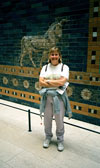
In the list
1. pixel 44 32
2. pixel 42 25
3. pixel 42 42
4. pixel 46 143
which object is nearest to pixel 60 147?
pixel 46 143

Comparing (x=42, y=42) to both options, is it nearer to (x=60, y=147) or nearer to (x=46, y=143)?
(x=46, y=143)

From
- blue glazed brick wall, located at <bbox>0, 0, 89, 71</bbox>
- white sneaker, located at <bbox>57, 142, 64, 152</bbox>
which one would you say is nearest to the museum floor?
white sneaker, located at <bbox>57, 142, 64, 152</bbox>

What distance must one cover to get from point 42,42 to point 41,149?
2.59 m

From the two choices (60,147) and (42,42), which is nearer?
(60,147)

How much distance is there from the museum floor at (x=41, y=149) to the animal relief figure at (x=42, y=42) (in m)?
1.83

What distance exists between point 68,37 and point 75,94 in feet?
4.30

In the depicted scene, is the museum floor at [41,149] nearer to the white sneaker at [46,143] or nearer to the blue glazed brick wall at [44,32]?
the white sneaker at [46,143]

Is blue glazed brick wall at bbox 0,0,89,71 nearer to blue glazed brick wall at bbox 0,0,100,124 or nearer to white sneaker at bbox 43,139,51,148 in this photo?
blue glazed brick wall at bbox 0,0,100,124

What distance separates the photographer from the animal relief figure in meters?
4.05

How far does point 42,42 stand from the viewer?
4336 millimetres

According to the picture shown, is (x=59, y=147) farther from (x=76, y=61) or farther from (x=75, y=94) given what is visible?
(x=76, y=61)

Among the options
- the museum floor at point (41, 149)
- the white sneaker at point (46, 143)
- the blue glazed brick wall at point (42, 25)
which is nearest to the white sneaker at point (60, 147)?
the museum floor at point (41, 149)

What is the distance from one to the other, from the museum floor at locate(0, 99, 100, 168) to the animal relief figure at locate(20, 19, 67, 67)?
1827 mm

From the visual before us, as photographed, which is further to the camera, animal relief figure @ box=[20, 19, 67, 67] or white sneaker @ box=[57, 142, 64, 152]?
animal relief figure @ box=[20, 19, 67, 67]
